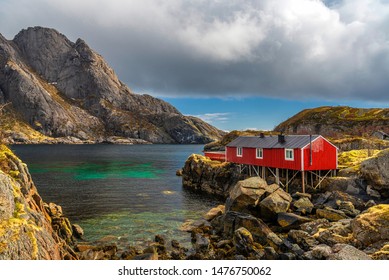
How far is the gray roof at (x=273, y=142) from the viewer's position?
3991 cm

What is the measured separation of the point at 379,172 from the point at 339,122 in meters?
81.4

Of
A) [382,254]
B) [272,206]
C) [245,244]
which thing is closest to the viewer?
[382,254]

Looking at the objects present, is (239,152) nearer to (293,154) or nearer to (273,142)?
(273,142)

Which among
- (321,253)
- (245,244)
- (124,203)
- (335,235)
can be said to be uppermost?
(335,235)

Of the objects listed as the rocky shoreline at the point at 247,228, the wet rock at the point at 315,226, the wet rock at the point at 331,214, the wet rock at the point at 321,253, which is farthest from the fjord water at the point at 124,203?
the wet rock at the point at 331,214

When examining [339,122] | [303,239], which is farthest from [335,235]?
[339,122]

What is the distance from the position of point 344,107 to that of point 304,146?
98.3m

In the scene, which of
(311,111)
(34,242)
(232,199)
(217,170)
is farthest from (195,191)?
(311,111)

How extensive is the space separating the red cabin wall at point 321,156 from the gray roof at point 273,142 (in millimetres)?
951

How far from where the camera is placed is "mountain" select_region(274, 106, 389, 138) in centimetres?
9606

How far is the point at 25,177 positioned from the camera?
71.4 ft

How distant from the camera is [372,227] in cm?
1956

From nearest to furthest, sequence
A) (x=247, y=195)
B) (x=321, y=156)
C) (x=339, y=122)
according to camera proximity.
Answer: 1. (x=247, y=195)
2. (x=321, y=156)
3. (x=339, y=122)

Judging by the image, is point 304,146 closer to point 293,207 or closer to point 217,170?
point 293,207
